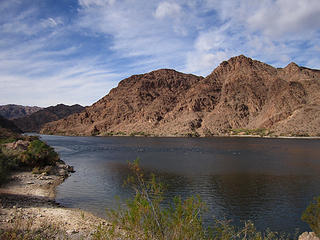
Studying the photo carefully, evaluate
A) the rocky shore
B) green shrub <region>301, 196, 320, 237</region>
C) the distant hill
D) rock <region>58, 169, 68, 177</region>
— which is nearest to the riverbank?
the rocky shore

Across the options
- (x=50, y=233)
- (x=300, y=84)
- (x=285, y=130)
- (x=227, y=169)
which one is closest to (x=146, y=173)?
(x=227, y=169)

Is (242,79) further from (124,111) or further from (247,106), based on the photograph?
(124,111)

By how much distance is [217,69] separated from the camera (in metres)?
166

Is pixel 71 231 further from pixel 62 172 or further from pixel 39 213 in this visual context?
pixel 62 172

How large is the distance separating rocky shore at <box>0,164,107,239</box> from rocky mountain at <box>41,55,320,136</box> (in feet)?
321

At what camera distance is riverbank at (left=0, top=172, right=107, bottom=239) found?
10.1 m

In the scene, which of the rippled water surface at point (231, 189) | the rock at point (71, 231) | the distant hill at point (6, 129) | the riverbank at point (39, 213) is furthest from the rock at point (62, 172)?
the distant hill at point (6, 129)

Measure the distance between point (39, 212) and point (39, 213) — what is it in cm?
26

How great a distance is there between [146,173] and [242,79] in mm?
126523

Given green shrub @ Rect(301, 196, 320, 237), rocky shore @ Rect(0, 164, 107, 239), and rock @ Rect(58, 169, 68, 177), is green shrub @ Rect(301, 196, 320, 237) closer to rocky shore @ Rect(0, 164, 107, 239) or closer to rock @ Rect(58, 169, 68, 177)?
rocky shore @ Rect(0, 164, 107, 239)

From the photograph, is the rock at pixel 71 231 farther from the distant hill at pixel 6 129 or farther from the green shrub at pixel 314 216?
the distant hill at pixel 6 129

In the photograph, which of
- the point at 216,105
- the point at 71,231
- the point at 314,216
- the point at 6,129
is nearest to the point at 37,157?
the point at 71,231

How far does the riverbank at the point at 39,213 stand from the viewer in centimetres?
1013

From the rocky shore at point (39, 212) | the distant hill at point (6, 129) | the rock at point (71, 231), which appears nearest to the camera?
the rocky shore at point (39, 212)
